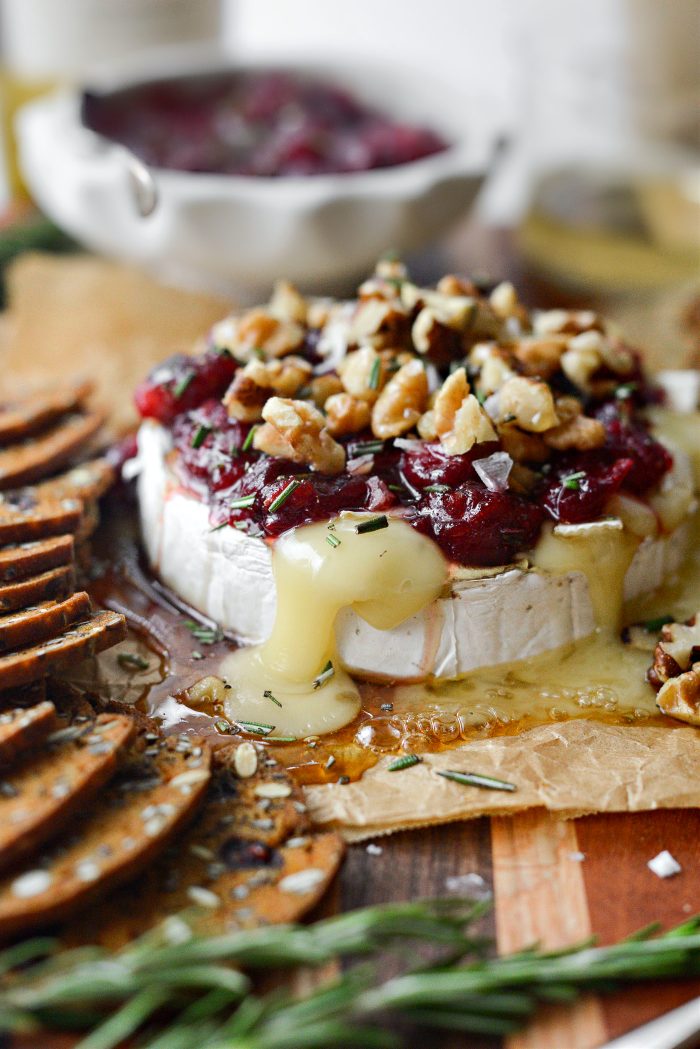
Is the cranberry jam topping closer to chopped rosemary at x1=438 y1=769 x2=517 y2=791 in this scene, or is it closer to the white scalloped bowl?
chopped rosemary at x1=438 y1=769 x2=517 y2=791

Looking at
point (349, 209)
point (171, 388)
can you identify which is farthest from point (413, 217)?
point (171, 388)

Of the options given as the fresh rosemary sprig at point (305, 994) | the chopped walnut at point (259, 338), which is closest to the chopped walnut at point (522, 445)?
the chopped walnut at point (259, 338)

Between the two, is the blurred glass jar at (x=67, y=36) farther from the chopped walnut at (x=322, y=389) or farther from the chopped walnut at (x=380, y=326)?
the chopped walnut at (x=322, y=389)

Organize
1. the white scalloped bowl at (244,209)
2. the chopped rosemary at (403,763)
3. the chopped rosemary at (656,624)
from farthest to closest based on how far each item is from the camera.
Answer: the white scalloped bowl at (244,209) → the chopped rosemary at (656,624) → the chopped rosemary at (403,763)

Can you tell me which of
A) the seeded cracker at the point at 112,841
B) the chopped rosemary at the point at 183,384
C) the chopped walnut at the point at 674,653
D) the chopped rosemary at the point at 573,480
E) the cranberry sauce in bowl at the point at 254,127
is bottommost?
the chopped walnut at the point at 674,653

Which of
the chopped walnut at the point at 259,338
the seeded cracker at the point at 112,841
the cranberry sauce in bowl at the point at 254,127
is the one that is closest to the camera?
the seeded cracker at the point at 112,841

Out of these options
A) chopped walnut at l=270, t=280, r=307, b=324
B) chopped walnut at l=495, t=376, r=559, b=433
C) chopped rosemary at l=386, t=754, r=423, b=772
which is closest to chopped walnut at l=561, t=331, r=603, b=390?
chopped walnut at l=495, t=376, r=559, b=433

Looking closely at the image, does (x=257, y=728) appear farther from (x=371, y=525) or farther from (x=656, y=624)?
(x=656, y=624)

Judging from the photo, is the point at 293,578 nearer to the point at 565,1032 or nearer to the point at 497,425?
the point at 497,425
